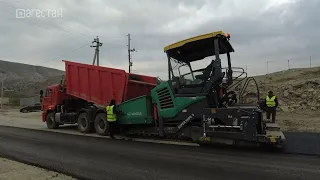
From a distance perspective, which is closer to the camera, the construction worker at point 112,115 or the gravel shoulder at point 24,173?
the gravel shoulder at point 24,173

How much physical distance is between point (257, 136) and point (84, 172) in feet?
13.7

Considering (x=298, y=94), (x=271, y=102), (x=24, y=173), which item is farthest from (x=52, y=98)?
(x=298, y=94)

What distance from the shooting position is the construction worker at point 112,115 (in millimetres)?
10352

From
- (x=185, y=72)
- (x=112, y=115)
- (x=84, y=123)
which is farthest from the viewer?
(x=84, y=123)

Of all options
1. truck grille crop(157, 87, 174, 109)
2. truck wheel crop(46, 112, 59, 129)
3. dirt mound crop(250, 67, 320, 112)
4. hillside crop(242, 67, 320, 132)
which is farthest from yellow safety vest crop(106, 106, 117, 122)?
dirt mound crop(250, 67, 320, 112)

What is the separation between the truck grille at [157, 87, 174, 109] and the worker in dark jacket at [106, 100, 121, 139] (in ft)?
6.70

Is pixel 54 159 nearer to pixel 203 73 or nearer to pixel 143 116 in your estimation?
pixel 143 116

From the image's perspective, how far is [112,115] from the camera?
33.9ft

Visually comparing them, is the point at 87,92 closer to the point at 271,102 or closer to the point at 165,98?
the point at 165,98

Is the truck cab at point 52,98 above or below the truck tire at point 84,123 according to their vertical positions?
above

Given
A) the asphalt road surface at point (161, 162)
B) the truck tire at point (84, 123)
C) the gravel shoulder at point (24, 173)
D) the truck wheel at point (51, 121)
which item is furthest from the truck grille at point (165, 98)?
the truck wheel at point (51, 121)

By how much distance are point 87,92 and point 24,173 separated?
6989 mm

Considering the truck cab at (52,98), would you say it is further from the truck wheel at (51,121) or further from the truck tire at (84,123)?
the truck tire at (84,123)

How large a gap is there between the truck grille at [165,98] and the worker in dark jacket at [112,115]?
80.4 inches
